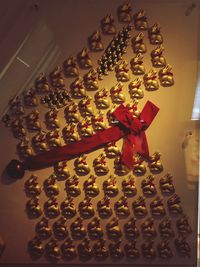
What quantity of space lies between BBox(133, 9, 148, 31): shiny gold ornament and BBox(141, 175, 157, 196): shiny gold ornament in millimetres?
591

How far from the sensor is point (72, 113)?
1407mm

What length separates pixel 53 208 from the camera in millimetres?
1434

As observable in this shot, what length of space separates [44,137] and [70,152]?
0.40 ft

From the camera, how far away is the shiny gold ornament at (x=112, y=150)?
1.40 metres

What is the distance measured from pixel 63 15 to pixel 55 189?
0.70m

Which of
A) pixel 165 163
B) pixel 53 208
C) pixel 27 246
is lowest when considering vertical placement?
pixel 27 246

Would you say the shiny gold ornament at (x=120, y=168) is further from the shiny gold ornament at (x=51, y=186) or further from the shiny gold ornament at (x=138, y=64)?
the shiny gold ornament at (x=138, y=64)

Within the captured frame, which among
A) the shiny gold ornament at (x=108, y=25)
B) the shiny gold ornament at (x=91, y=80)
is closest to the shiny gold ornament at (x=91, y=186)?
the shiny gold ornament at (x=91, y=80)

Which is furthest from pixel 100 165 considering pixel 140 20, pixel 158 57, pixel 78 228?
pixel 140 20

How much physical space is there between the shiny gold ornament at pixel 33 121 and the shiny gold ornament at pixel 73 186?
246 mm

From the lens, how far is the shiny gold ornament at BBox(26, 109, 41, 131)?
141 cm

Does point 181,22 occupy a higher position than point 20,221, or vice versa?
point 181,22

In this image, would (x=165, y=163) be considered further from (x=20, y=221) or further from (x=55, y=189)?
(x=20, y=221)

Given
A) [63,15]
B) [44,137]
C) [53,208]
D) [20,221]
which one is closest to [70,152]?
[44,137]
